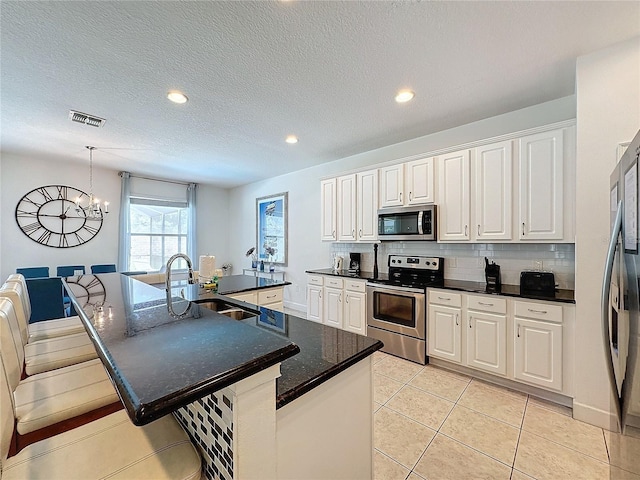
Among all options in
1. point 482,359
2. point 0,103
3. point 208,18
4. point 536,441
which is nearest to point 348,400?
point 536,441

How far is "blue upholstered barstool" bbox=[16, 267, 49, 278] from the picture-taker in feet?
14.4

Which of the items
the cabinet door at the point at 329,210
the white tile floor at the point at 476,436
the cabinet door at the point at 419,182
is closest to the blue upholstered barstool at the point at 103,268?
the cabinet door at the point at 329,210

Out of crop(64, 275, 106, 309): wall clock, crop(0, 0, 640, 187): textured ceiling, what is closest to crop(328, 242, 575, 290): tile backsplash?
crop(0, 0, 640, 187): textured ceiling

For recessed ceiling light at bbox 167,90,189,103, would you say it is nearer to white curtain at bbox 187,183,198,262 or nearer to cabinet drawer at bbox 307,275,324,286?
cabinet drawer at bbox 307,275,324,286

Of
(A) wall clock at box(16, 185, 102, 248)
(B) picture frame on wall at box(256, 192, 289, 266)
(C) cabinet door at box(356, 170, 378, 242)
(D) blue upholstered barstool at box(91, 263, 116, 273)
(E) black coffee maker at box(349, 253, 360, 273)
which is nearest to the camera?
(C) cabinet door at box(356, 170, 378, 242)

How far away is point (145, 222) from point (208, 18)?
5214 mm

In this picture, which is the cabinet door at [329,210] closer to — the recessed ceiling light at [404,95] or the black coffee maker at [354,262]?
the black coffee maker at [354,262]

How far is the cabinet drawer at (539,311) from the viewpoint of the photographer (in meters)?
2.25

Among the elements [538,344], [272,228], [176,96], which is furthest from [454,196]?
[272,228]

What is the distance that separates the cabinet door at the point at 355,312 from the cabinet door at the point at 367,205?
793 millimetres

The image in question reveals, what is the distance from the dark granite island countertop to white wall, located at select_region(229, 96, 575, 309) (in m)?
3.34

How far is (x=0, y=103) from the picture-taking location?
107 inches

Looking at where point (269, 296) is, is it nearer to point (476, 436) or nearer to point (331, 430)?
point (331, 430)

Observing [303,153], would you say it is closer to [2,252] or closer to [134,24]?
[134,24]
